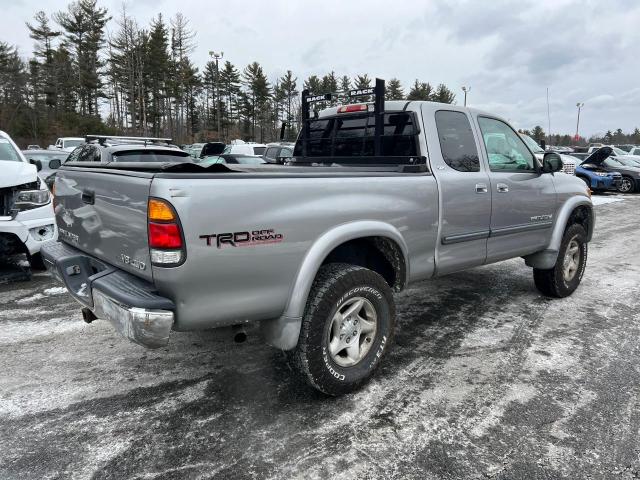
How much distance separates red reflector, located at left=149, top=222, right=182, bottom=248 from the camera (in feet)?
7.66

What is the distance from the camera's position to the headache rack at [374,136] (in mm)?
3824

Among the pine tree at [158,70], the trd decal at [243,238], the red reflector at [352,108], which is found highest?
the pine tree at [158,70]

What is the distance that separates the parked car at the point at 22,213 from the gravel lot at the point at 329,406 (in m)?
1.01

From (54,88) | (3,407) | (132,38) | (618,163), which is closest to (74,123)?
(54,88)

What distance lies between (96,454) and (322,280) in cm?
155

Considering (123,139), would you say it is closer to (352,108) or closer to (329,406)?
(352,108)

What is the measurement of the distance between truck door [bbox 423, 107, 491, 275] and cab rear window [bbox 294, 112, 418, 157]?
0.60ft

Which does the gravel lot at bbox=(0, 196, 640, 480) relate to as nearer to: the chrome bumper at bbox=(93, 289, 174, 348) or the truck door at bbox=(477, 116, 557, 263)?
the chrome bumper at bbox=(93, 289, 174, 348)

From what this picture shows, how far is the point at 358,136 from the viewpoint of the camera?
437 centimetres

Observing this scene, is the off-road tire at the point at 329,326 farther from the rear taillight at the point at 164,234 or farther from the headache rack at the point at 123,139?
the headache rack at the point at 123,139

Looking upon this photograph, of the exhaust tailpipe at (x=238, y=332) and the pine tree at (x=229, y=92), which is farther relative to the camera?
the pine tree at (x=229, y=92)

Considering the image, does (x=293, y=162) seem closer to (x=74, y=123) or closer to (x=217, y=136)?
(x=74, y=123)

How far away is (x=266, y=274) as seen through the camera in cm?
263

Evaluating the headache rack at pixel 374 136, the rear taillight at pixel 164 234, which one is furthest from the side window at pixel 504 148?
the rear taillight at pixel 164 234
